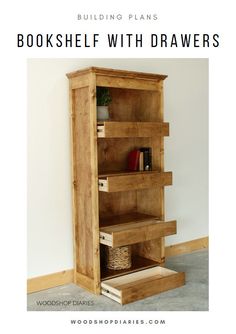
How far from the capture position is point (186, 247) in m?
3.81

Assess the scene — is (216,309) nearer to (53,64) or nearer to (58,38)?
(58,38)

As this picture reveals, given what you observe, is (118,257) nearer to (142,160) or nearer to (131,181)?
(131,181)

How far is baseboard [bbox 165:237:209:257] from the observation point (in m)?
3.70

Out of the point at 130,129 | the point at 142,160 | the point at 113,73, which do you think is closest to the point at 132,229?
the point at 142,160

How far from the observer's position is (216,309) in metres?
2.07

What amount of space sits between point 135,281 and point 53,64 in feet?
5.17

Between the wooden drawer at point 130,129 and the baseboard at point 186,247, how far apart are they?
3.81 ft

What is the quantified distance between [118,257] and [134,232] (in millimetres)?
299

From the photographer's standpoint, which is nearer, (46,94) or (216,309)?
(216,309)

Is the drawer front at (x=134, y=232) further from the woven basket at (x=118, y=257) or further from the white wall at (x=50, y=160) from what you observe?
the white wall at (x=50, y=160)

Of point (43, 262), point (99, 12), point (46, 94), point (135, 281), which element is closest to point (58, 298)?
point (43, 262)

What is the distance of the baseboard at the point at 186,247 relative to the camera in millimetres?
3699

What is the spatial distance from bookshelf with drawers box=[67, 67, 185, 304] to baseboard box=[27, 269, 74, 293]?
0.06m

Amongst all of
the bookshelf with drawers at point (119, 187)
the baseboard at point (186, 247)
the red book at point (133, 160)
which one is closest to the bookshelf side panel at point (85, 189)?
the bookshelf with drawers at point (119, 187)
